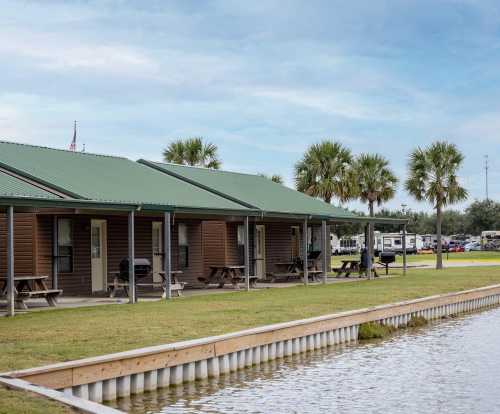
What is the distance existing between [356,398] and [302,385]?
109 centimetres

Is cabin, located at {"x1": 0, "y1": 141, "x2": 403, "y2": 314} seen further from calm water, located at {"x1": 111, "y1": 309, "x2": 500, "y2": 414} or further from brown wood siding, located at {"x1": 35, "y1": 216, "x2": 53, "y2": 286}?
calm water, located at {"x1": 111, "y1": 309, "x2": 500, "y2": 414}

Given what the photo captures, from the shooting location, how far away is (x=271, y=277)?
100 ft

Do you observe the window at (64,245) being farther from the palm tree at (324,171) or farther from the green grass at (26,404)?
the palm tree at (324,171)

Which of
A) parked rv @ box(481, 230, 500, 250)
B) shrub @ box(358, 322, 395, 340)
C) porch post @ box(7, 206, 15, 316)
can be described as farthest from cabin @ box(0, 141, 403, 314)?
parked rv @ box(481, 230, 500, 250)

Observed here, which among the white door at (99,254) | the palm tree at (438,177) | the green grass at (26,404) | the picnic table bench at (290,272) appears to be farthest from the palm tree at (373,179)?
the green grass at (26,404)

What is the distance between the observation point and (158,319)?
1605 centimetres

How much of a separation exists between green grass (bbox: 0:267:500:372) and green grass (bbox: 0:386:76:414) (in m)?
1.37

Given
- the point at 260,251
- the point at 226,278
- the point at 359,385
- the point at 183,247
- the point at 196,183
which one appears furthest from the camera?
the point at 260,251

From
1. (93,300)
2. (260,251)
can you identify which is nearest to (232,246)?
(260,251)

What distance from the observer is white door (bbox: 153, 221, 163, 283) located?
1035 inches

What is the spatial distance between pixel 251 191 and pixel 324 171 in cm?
1343

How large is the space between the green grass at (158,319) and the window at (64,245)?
339 centimetres

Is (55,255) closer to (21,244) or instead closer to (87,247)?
(21,244)

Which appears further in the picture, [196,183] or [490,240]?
[490,240]
